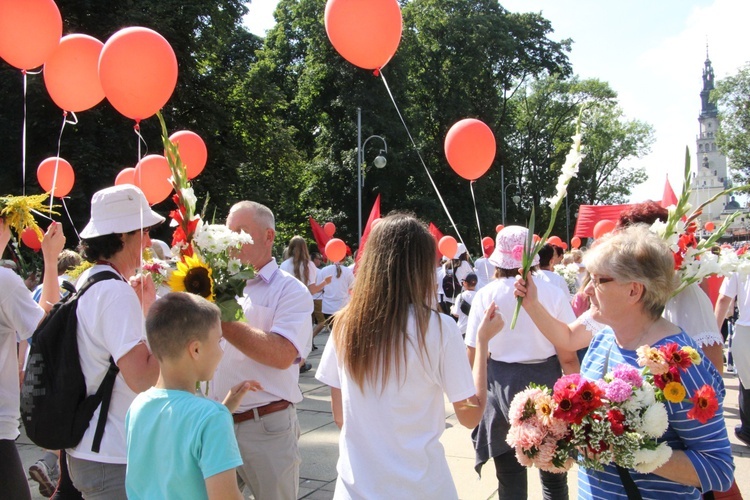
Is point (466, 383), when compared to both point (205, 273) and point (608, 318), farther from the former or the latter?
point (205, 273)

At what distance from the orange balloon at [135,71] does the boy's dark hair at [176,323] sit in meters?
2.14

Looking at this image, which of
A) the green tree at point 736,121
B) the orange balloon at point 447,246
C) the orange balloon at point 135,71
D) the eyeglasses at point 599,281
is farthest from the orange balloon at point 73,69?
the green tree at point 736,121

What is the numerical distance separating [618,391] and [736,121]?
50.8m

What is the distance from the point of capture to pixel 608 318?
246cm

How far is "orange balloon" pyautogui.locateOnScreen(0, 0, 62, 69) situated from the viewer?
4715mm

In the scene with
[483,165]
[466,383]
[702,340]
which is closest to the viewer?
[466,383]

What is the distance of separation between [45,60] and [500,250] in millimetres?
3645

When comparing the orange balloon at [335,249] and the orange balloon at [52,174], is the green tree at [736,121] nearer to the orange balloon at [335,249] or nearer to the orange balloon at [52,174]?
the orange balloon at [335,249]

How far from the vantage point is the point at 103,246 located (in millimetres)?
3047

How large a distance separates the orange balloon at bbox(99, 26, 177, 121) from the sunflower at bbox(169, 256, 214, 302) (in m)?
1.63

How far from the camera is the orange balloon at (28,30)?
4715mm

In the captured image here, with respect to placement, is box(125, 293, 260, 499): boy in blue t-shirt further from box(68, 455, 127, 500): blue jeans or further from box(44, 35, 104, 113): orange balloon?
box(44, 35, 104, 113): orange balloon

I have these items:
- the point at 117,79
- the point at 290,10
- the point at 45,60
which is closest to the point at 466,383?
the point at 117,79

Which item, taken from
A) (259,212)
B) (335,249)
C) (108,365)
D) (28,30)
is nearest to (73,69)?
(28,30)
